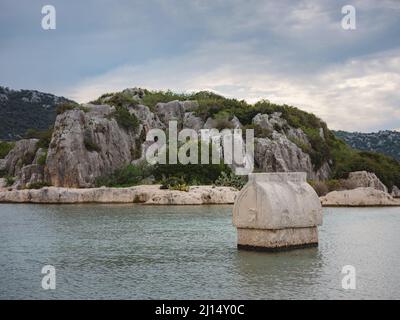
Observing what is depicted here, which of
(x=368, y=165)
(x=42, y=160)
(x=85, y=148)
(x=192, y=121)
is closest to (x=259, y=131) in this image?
(x=192, y=121)

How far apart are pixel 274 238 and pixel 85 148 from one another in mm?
58159

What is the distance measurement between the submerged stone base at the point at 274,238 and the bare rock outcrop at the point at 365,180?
58.4m

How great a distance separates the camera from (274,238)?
21.6 m

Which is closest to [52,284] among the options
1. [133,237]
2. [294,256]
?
[294,256]

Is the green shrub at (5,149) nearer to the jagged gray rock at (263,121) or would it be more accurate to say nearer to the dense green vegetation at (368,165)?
the jagged gray rock at (263,121)

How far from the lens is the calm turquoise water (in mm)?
15656

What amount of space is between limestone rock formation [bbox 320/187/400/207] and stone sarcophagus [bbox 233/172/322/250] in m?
33.0

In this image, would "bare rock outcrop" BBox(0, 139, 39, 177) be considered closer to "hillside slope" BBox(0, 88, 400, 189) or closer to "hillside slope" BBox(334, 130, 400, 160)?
"hillside slope" BBox(0, 88, 400, 189)

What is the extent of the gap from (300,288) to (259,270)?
2653 mm

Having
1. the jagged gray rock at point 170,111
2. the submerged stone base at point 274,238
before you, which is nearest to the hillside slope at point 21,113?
the jagged gray rock at point 170,111

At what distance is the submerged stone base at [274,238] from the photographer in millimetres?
21656

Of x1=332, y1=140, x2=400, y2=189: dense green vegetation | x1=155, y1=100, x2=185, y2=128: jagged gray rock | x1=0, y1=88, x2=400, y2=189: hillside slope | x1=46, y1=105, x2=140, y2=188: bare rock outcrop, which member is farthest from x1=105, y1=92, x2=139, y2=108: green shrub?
x1=332, y1=140, x2=400, y2=189: dense green vegetation

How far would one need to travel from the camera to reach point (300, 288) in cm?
1584
